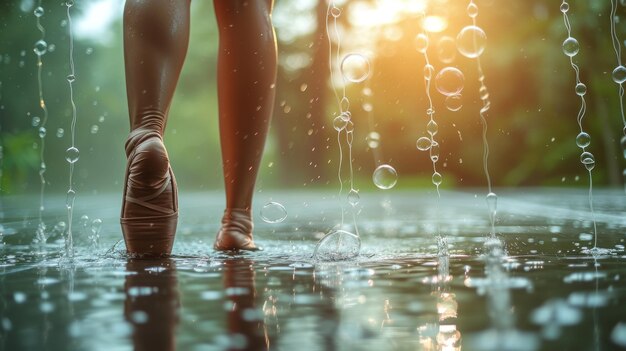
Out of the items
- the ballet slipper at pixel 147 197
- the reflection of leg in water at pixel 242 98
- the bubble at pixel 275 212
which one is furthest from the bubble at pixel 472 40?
the ballet slipper at pixel 147 197

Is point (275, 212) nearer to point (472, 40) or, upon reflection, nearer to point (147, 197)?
point (472, 40)

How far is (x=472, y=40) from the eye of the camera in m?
2.42

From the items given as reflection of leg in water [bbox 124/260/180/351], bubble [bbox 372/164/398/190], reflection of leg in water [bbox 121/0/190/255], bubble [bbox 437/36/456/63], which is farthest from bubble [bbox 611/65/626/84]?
reflection of leg in water [bbox 124/260/180/351]

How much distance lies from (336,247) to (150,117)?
18.7 inches

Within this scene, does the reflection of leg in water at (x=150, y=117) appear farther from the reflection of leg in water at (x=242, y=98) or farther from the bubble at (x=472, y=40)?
the bubble at (x=472, y=40)

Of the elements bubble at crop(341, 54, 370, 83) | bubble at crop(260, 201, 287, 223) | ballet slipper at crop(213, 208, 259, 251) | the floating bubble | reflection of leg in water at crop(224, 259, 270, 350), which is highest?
bubble at crop(341, 54, 370, 83)

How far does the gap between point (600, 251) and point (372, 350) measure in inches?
45.6

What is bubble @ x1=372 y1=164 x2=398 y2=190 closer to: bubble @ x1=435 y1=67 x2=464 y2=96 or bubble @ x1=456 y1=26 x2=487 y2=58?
bubble @ x1=435 y1=67 x2=464 y2=96

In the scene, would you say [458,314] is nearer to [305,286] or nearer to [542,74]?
[305,286]

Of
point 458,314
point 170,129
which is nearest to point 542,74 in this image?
point 458,314

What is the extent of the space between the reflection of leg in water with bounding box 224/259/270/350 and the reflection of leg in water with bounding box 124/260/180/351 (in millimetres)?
66

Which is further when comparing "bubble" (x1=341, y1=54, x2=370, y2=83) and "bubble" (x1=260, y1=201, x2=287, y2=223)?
"bubble" (x1=341, y1=54, x2=370, y2=83)

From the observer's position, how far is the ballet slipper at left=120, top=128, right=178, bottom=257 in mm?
1798

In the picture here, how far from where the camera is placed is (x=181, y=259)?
1.81m
